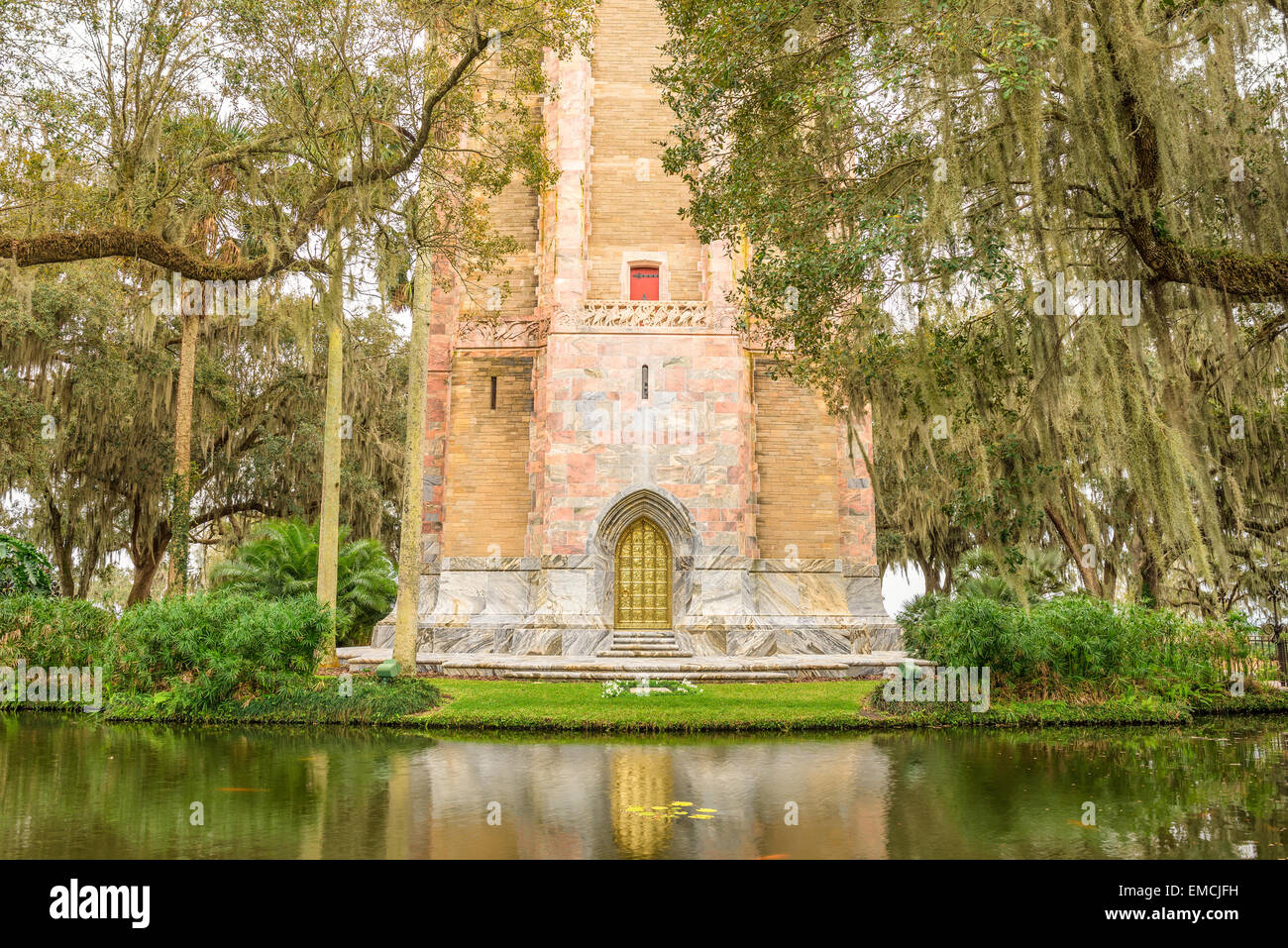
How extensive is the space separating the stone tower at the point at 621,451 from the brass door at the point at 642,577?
0.05 m

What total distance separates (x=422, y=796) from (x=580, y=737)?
157 inches

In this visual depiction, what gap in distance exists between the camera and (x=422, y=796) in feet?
24.2

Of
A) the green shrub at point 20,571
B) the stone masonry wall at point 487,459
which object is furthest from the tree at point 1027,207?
the green shrub at point 20,571

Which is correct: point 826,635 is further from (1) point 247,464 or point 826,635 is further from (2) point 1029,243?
(1) point 247,464

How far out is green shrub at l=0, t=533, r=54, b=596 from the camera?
16.1 metres

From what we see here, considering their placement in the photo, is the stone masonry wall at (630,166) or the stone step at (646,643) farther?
the stone masonry wall at (630,166)

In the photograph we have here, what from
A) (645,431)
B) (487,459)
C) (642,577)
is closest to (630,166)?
(645,431)

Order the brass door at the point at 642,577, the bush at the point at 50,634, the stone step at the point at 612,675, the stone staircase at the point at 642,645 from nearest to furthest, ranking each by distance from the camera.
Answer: the bush at the point at 50,634
the stone step at the point at 612,675
the stone staircase at the point at 642,645
the brass door at the point at 642,577

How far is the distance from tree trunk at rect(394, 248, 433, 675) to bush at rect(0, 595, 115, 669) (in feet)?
15.3

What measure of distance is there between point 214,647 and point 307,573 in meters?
10.1

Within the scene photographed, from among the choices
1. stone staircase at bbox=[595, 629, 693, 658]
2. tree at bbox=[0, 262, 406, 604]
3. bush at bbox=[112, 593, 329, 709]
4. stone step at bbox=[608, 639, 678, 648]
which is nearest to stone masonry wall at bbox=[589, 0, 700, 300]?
tree at bbox=[0, 262, 406, 604]

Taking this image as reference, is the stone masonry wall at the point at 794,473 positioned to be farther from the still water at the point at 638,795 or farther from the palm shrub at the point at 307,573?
the still water at the point at 638,795

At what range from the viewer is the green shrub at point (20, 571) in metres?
16.1
